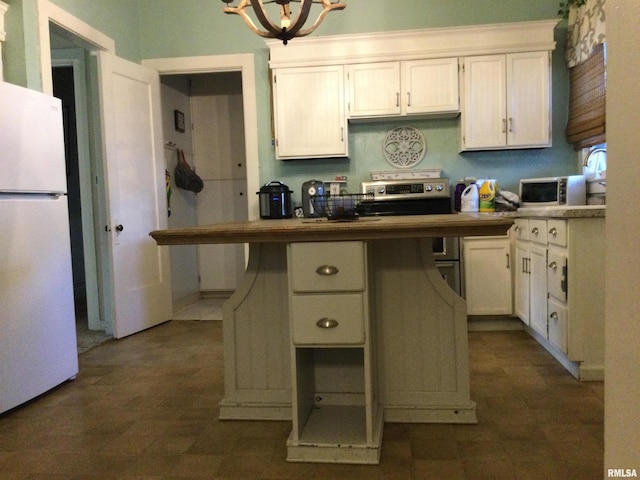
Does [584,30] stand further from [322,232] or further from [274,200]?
[322,232]

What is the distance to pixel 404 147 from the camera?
4.14 metres

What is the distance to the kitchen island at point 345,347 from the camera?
5.58ft

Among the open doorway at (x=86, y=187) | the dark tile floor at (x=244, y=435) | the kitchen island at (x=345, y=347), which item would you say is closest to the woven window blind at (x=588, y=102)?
the dark tile floor at (x=244, y=435)

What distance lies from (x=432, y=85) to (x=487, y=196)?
0.96 metres

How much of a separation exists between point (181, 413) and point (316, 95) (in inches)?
102

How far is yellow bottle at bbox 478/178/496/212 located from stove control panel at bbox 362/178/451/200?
0.26 metres

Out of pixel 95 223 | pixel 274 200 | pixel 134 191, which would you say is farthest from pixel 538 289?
pixel 95 223

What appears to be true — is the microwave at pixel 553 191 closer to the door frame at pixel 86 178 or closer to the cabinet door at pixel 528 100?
the cabinet door at pixel 528 100

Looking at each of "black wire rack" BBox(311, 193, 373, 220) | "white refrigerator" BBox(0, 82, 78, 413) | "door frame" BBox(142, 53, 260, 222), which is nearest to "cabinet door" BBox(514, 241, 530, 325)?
"black wire rack" BBox(311, 193, 373, 220)

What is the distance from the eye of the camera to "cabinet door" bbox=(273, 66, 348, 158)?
3859mm

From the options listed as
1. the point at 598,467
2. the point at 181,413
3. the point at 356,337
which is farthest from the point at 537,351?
the point at 181,413

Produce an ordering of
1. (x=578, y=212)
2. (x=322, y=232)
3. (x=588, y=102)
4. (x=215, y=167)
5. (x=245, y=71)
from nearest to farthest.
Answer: (x=322, y=232) < (x=578, y=212) < (x=588, y=102) < (x=245, y=71) < (x=215, y=167)

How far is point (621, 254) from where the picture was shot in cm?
74

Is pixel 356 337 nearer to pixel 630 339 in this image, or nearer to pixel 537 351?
pixel 630 339
